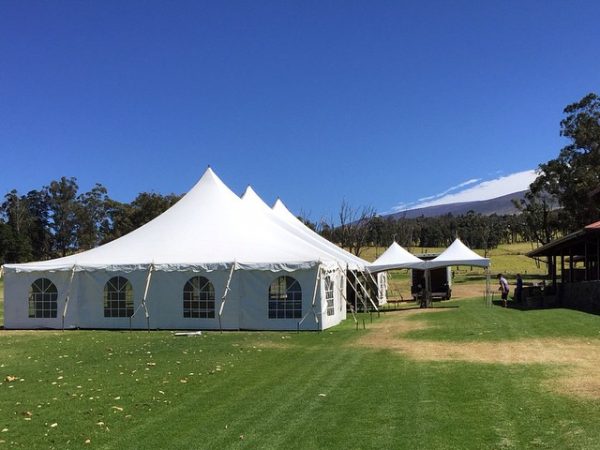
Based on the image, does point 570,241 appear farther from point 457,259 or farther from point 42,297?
point 42,297

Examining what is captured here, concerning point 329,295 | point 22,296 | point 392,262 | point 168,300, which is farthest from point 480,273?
point 22,296

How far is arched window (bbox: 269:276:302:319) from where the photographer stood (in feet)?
57.7

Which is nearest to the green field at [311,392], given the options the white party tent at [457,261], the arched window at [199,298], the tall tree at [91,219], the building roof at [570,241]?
the arched window at [199,298]

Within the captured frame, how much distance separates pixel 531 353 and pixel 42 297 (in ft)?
48.6

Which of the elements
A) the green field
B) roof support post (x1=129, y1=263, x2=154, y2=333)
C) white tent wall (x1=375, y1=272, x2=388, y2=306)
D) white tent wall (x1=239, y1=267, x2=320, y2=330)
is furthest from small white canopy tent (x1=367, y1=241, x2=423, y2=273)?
the green field

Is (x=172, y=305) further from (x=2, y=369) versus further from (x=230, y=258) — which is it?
(x=2, y=369)

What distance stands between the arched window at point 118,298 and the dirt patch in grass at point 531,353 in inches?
305

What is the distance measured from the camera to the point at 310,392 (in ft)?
27.1

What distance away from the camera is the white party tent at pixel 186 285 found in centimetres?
1766

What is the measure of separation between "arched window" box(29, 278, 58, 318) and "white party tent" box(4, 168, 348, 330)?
0.03 meters

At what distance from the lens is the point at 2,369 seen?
10891mm

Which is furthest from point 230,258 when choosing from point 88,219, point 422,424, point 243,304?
point 88,219

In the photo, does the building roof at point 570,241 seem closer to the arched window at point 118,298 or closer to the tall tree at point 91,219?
the arched window at point 118,298

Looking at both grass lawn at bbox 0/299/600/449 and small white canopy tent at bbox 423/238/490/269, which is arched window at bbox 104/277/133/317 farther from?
small white canopy tent at bbox 423/238/490/269
